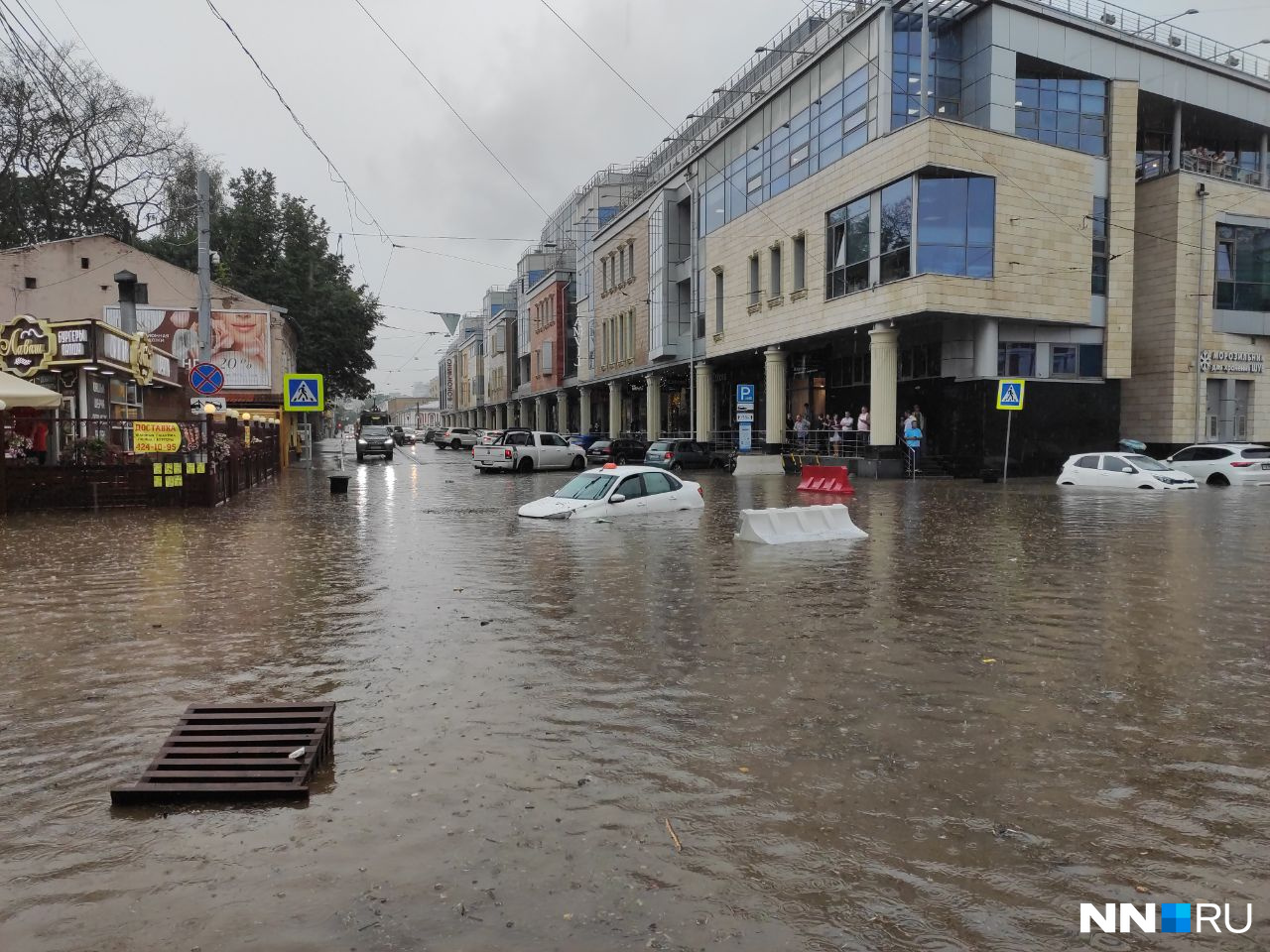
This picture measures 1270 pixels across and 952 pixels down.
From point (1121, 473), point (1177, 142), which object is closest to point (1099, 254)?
point (1177, 142)

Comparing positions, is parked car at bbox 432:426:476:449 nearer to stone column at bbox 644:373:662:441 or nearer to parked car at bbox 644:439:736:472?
stone column at bbox 644:373:662:441

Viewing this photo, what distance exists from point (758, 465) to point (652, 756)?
103 ft

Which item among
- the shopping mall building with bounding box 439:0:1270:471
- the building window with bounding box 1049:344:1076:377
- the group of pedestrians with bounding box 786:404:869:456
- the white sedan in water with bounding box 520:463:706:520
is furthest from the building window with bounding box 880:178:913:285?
the white sedan in water with bounding box 520:463:706:520

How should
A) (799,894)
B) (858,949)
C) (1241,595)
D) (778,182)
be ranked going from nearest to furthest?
(858,949), (799,894), (1241,595), (778,182)

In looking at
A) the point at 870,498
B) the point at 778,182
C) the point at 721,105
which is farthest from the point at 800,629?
the point at 721,105

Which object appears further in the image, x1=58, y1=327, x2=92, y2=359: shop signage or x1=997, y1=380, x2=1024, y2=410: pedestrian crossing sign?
x1=997, y1=380, x2=1024, y2=410: pedestrian crossing sign

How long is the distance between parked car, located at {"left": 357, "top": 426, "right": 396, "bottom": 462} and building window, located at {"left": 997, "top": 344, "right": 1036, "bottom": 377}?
117ft

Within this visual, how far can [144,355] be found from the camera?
92.4 ft

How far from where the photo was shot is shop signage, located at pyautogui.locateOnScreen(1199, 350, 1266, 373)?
35.5m

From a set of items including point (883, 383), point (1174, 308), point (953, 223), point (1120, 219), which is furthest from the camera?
point (1174, 308)

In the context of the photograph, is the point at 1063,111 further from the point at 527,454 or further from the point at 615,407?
the point at 615,407

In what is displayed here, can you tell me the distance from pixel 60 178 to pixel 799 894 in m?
55.9

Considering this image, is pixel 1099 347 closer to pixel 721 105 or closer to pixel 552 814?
pixel 721 105

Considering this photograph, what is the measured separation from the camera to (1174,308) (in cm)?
3534
